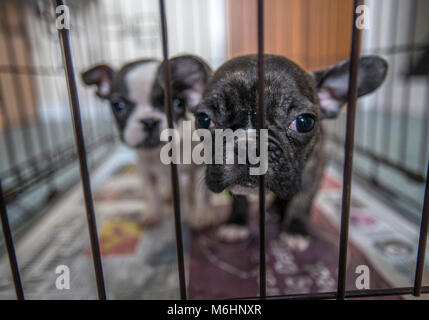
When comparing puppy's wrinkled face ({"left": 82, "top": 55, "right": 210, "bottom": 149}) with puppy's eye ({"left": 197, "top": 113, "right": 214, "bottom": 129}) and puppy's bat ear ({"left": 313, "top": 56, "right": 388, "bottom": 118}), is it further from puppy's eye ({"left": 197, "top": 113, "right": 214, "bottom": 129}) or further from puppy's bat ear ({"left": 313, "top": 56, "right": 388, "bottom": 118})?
puppy's bat ear ({"left": 313, "top": 56, "right": 388, "bottom": 118})

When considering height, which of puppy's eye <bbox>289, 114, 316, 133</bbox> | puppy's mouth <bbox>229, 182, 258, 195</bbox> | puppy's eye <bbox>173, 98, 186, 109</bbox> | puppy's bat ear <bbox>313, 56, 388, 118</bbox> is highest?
puppy's bat ear <bbox>313, 56, 388, 118</bbox>

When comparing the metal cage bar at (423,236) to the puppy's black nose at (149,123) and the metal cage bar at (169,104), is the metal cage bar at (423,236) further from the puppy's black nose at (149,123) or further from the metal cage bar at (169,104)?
the puppy's black nose at (149,123)

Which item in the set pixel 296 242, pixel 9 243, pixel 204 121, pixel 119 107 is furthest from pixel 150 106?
pixel 296 242

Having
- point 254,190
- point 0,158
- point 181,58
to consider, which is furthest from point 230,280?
point 0,158

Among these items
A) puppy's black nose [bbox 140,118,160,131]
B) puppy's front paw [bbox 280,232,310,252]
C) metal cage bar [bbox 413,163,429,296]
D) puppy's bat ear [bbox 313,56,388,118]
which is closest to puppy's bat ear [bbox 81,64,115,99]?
puppy's black nose [bbox 140,118,160,131]

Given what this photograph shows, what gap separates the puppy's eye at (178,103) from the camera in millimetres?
1164

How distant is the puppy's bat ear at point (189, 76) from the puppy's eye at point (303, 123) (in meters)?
0.33

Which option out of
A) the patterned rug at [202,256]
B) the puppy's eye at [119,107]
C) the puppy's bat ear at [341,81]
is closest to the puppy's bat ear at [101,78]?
the puppy's eye at [119,107]

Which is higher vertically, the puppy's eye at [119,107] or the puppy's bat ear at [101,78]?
the puppy's bat ear at [101,78]

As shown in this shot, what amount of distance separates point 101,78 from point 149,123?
1.42ft

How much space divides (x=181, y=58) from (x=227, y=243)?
2.93ft

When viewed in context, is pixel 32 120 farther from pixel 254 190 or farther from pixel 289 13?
pixel 254 190

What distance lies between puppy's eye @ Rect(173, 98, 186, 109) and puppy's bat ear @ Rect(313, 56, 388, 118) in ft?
1.63

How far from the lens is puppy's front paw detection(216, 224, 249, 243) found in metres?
1.42
